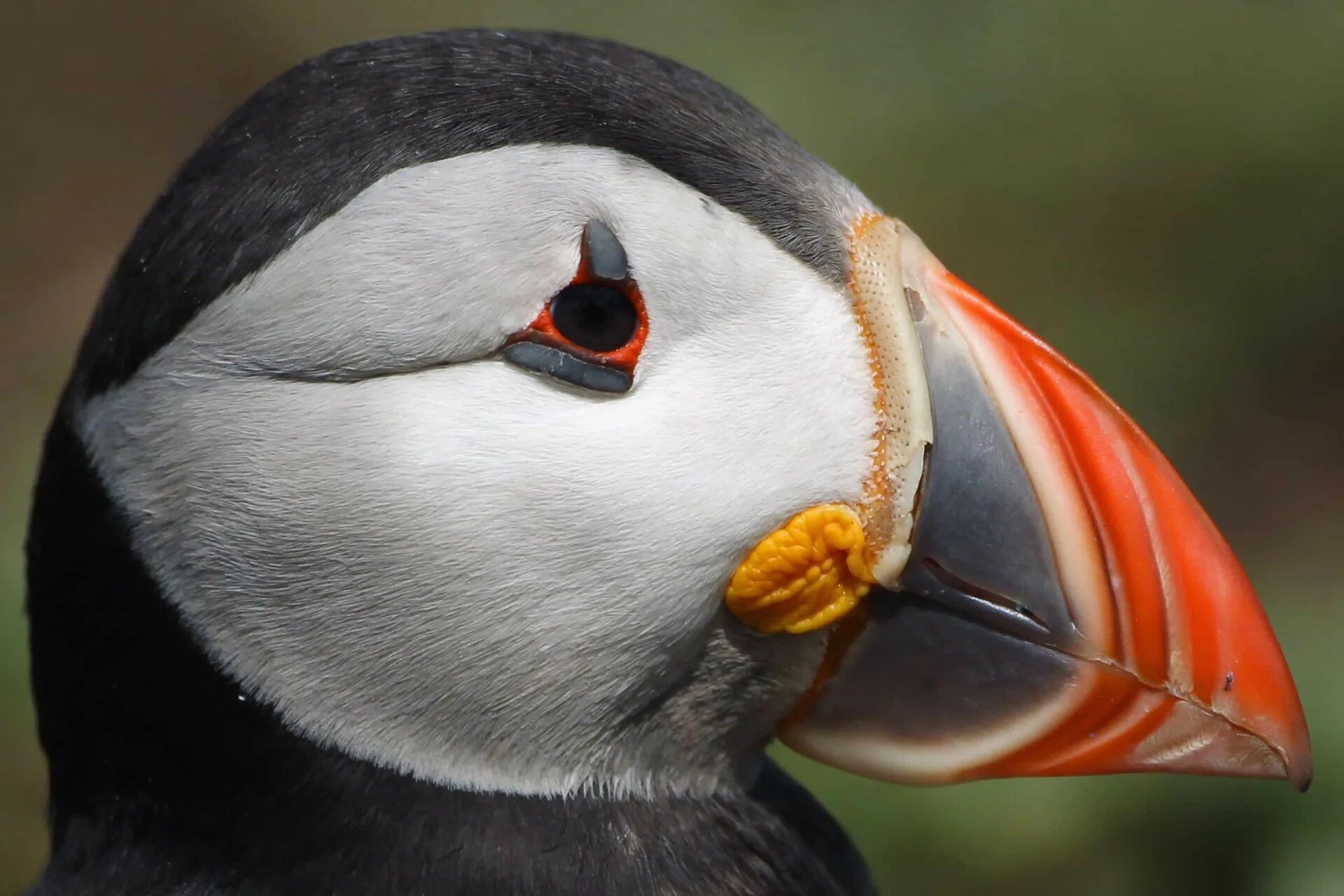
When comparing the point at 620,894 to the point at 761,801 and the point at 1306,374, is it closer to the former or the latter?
the point at 761,801

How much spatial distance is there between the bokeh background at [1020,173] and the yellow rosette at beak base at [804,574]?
2470 mm

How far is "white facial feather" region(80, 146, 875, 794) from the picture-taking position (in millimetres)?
1769

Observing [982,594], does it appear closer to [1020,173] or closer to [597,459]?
[597,459]

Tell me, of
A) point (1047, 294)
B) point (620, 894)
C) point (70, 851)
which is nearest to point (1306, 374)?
point (1047, 294)

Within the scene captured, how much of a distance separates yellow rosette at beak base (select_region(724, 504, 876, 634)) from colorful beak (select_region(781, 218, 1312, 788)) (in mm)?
36

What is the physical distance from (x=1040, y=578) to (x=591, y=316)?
0.66 m

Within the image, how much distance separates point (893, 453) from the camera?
A: 192cm

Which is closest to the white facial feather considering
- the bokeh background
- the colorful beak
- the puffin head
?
the puffin head

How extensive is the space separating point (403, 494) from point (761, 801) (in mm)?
784

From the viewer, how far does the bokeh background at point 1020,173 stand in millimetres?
5664

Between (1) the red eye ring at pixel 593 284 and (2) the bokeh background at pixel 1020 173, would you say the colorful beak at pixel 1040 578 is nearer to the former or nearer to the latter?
(1) the red eye ring at pixel 593 284

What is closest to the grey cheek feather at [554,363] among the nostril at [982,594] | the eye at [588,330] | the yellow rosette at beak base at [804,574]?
the eye at [588,330]

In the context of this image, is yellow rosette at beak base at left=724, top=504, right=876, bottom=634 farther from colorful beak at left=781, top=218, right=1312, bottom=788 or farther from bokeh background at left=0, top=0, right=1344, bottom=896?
bokeh background at left=0, top=0, right=1344, bottom=896

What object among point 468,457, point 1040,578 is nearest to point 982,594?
point 1040,578
